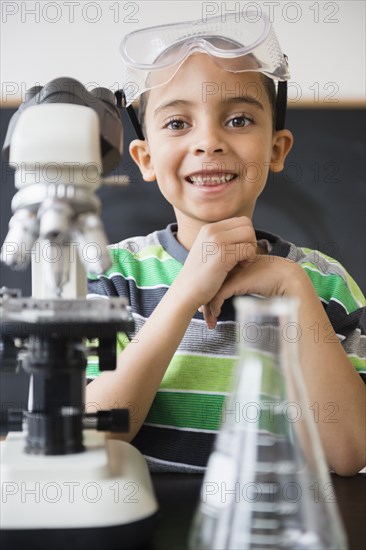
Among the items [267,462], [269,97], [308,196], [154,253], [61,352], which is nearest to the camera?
[267,462]

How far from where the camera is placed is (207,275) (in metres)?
0.88

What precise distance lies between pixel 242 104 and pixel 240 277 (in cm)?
29

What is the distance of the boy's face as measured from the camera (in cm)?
102

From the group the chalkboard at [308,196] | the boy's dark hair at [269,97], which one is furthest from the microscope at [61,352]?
the chalkboard at [308,196]

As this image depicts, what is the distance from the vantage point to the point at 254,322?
18.9 inches

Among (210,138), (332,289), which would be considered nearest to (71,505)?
(210,138)

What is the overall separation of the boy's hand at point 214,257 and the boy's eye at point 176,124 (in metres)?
0.21

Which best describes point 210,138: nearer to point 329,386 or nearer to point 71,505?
point 329,386

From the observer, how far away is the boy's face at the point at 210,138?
1.02 meters

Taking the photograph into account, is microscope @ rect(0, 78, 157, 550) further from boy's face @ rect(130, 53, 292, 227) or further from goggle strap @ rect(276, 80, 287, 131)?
goggle strap @ rect(276, 80, 287, 131)

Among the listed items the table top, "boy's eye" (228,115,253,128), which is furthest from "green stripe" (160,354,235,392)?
"boy's eye" (228,115,253,128)

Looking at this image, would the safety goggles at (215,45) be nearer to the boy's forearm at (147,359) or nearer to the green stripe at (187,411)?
the boy's forearm at (147,359)

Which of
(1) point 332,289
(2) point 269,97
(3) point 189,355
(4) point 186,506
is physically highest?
(2) point 269,97

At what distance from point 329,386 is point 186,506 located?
35 centimetres
